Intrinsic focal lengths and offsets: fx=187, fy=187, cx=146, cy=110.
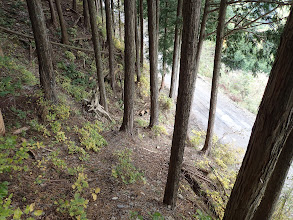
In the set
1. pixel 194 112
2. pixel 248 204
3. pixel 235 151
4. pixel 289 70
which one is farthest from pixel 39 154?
pixel 194 112

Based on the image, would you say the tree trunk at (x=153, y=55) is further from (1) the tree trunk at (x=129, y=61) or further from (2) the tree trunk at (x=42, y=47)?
(2) the tree trunk at (x=42, y=47)

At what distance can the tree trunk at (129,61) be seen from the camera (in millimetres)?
6801

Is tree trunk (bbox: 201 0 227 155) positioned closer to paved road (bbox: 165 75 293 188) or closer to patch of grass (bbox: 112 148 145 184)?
paved road (bbox: 165 75 293 188)

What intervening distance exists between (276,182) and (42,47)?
7068mm

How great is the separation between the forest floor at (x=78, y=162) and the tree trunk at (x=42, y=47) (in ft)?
1.28

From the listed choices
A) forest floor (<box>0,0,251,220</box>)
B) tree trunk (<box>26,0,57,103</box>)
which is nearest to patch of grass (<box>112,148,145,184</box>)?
forest floor (<box>0,0,251,220</box>)

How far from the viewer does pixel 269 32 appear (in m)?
6.71

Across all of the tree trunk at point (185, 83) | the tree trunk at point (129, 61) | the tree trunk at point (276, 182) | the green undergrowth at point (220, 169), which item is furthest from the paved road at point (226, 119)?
the tree trunk at point (185, 83)

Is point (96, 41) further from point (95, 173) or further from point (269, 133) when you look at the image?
point (269, 133)

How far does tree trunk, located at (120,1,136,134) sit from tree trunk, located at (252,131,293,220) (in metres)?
5.53

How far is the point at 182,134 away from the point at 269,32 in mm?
5670

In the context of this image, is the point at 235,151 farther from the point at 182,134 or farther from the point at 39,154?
the point at 39,154

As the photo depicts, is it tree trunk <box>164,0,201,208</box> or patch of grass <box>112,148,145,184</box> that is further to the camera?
patch of grass <box>112,148,145,184</box>

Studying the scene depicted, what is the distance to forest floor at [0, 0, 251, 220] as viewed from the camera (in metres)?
3.64
